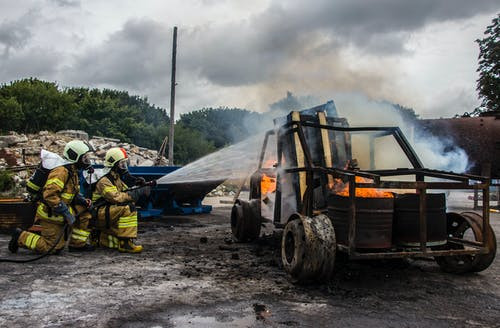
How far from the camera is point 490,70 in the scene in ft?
63.2

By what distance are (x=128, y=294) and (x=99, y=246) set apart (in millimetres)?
2860

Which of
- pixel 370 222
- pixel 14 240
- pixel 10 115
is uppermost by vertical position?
pixel 10 115

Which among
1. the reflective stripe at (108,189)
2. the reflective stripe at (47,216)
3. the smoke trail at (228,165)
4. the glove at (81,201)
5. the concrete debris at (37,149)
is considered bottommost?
the reflective stripe at (47,216)

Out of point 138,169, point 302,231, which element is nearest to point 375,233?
point 302,231

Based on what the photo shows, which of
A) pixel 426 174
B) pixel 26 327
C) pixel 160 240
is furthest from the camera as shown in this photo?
pixel 160 240

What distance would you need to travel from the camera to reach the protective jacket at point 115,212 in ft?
21.1

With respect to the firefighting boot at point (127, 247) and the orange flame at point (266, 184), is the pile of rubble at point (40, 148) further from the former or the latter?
the orange flame at point (266, 184)

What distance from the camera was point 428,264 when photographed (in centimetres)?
579

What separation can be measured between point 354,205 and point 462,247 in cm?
173

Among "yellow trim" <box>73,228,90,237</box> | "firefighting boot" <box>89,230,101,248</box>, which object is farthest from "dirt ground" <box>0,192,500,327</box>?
"firefighting boot" <box>89,230,101,248</box>

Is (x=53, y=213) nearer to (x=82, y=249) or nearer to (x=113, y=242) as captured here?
(x=82, y=249)

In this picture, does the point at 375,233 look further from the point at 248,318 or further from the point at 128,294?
the point at 128,294

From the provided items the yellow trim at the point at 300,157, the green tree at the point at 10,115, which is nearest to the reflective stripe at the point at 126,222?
the yellow trim at the point at 300,157

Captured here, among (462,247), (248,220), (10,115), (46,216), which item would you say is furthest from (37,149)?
(462,247)
